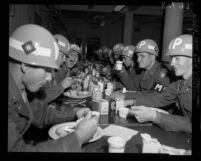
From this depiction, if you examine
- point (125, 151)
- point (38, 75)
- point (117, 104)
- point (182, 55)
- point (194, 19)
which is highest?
point (194, 19)

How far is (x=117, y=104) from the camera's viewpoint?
2.05 meters

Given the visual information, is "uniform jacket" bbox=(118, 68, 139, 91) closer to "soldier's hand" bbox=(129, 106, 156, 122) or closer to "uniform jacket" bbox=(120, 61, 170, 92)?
"uniform jacket" bbox=(120, 61, 170, 92)

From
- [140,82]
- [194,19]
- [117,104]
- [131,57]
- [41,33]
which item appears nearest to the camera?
[41,33]


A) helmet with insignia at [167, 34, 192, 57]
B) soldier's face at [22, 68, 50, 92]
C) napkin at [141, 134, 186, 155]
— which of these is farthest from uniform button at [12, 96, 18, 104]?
helmet with insignia at [167, 34, 192, 57]

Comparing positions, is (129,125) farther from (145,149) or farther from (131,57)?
(131,57)

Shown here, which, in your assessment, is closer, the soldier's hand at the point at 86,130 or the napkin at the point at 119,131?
the soldier's hand at the point at 86,130

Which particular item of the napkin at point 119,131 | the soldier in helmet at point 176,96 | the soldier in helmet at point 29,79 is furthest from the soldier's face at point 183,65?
the soldier in helmet at point 29,79

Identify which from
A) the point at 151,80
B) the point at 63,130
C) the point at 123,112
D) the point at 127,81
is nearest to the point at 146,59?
the point at 151,80

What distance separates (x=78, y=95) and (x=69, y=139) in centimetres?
152

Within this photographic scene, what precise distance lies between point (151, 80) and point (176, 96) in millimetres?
1334

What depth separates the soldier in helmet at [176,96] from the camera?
176cm

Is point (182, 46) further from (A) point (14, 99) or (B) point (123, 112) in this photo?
(A) point (14, 99)

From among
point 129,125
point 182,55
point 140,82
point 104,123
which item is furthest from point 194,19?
point 140,82

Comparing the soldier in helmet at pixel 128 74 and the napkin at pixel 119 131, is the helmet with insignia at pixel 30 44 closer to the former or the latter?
the napkin at pixel 119 131
